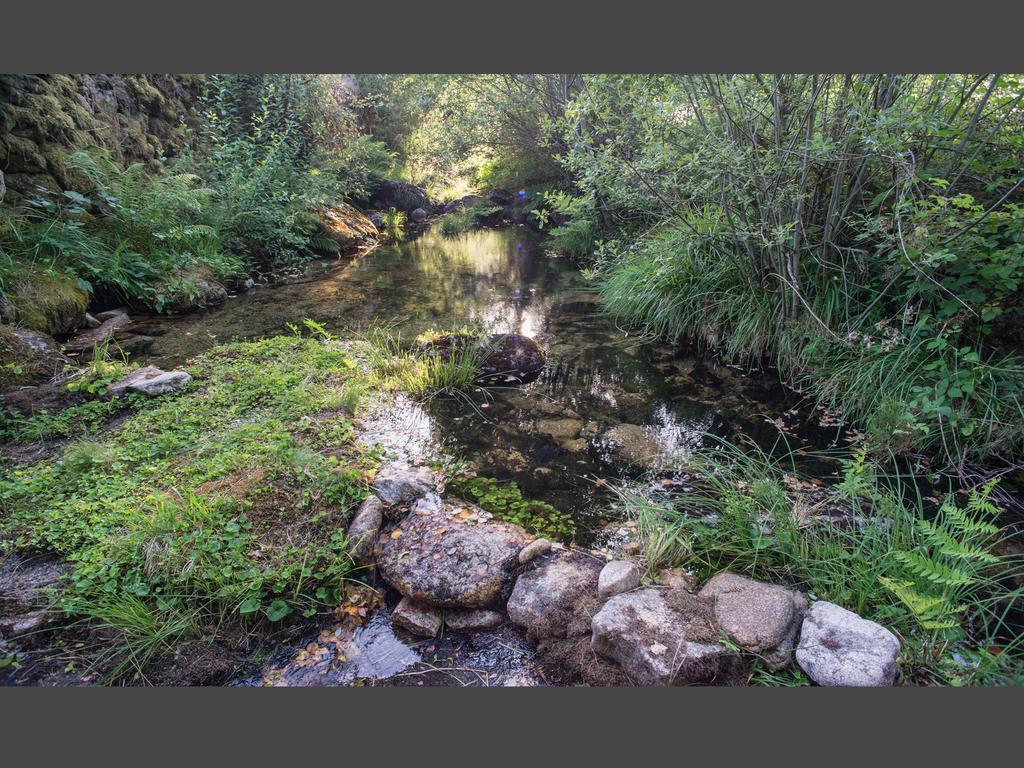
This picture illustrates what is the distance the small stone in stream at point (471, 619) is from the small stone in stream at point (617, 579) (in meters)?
0.55

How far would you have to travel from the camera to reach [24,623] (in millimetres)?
2688

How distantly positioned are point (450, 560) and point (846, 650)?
190 cm

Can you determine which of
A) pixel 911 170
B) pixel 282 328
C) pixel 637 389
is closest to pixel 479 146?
pixel 282 328

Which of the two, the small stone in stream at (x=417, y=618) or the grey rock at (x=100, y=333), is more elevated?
the grey rock at (x=100, y=333)

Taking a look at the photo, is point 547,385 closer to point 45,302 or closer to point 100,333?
point 100,333

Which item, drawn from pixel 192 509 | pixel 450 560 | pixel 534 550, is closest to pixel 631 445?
pixel 534 550

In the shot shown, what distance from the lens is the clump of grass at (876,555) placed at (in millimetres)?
2301

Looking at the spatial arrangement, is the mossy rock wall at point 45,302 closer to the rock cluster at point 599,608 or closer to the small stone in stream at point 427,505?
the rock cluster at point 599,608

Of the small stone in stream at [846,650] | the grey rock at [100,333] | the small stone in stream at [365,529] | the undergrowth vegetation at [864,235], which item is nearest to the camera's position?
the small stone in stream at [846,650]

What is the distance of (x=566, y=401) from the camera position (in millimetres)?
5430

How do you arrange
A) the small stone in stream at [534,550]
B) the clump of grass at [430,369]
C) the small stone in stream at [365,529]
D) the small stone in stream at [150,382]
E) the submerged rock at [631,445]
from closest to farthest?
1. the small stone in stream at [534,550]
2. the small stone in stream at [365,529]
3. the submerged rock at [631,445]
4. the small stone in stream at [150,382]
5. the clump of grass at [430,369]

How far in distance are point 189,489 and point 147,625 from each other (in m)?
0.91

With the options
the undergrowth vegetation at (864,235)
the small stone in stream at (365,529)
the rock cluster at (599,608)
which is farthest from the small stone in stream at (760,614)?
the undergrowth vegetation at (864,235)

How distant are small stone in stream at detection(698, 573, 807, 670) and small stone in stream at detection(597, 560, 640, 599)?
0.34 metres
